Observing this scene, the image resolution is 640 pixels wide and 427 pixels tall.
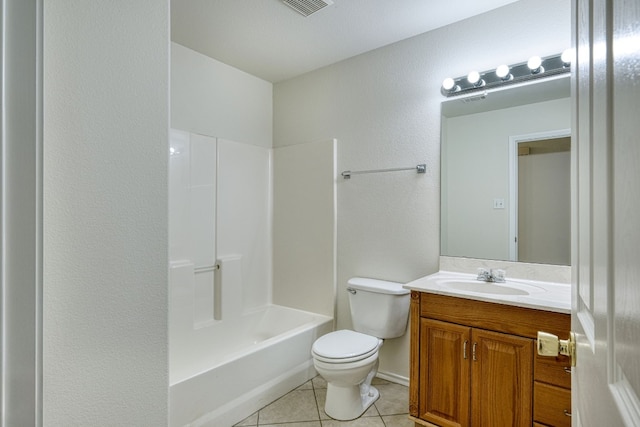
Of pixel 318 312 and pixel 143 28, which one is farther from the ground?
pixel 143 28

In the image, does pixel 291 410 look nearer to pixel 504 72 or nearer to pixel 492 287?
pixel 492 287

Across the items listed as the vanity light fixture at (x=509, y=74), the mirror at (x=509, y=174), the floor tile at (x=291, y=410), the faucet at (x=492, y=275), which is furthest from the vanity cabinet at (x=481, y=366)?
the vanity light fixture at (x=509, y=74)

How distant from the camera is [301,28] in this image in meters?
2.32

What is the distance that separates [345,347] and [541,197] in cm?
144

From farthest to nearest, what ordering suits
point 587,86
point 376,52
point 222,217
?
1. point 222,217
2. point 376,52
3. point 587,86

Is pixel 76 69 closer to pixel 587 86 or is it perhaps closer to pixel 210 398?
pixel 587 86

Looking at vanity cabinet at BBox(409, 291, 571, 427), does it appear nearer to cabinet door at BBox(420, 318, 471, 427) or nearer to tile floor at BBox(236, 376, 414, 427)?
cabinet door at BBox(420, 318, 471, 427)

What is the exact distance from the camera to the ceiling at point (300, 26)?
6.79 feet

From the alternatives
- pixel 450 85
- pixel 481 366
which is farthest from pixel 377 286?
pixel 450 85

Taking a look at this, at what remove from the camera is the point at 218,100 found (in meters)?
2.83
